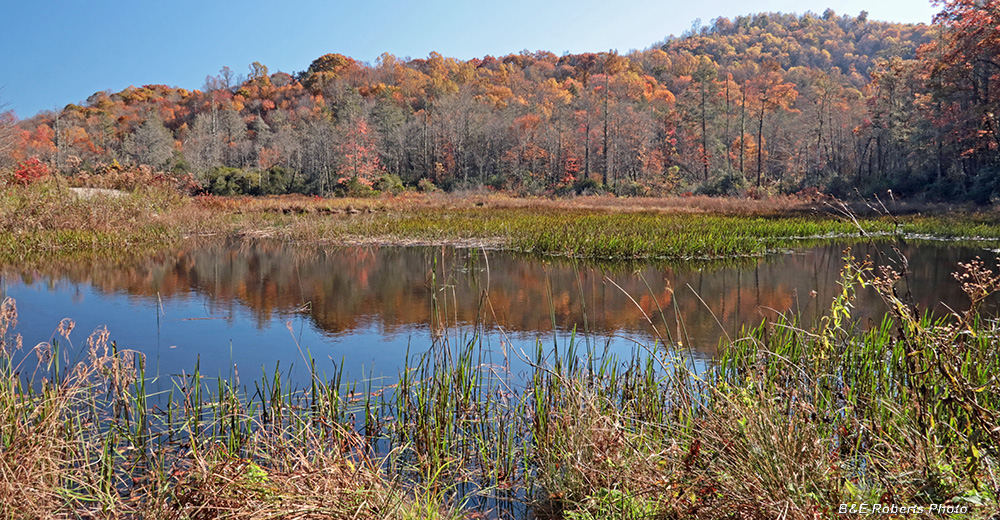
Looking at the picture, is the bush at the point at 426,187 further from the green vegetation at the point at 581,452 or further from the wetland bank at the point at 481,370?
the green vegetation at the point at 581,452

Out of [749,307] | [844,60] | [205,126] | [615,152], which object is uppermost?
[844,60]

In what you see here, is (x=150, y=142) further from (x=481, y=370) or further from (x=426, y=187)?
(x=481, y=370)

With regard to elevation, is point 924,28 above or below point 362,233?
above

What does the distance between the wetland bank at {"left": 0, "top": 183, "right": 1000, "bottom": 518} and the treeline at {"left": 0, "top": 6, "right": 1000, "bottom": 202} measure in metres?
7.74

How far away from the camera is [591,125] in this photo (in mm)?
58531

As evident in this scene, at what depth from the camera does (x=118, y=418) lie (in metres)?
3.81

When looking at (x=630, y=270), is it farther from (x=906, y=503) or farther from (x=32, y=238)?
(x=32, y=238)

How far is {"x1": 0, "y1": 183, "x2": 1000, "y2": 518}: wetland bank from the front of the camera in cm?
258

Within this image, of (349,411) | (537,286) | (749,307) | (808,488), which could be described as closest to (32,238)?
(537,286)

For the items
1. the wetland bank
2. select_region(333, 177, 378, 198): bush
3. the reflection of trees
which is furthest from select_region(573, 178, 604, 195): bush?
the reflection of trees

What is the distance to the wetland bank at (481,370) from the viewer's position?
8.48 feet

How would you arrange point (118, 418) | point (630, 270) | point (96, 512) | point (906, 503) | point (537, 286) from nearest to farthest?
point (906, 503)
point (96, 512)
point (118, 418)
point (537, 286)
point (630, 270)

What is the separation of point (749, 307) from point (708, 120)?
5021 cm

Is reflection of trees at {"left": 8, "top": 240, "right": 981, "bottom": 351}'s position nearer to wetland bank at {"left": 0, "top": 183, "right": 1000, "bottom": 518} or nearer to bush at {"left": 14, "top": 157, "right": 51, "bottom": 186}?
wetland bank at {"left": 0, "top": 183, "right": 1000, "bottom": 518}
